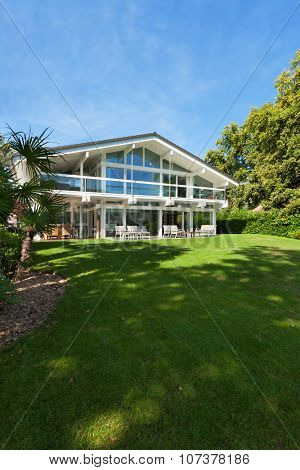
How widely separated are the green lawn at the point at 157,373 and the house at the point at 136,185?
47.4ft

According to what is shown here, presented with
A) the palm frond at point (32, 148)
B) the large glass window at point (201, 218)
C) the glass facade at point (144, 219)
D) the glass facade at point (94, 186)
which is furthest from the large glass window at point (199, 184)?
the palm frond at point (32, 148)

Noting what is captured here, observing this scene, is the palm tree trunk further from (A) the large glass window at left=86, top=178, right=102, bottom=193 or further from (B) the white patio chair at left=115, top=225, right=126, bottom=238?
(A) the large glass window at left=86, top=178, right=102, bottom=193

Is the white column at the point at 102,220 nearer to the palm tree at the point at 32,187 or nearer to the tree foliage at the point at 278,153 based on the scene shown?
the palm tree at the point at 32,187

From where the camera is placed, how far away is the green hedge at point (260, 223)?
2312cm

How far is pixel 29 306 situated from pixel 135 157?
61.2 feet

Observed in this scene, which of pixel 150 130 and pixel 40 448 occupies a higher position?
pixel 150 130

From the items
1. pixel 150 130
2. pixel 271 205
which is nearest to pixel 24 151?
pixel 150 130

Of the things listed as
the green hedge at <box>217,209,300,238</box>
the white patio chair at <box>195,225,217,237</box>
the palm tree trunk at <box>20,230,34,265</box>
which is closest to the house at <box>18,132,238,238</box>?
the white patio chair at <box>195,225,217,237</box>

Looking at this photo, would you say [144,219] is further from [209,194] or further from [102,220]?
[209,194]

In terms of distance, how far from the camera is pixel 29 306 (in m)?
5.27

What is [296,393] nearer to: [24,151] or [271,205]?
[24,151]

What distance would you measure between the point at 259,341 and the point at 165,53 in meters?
15.0

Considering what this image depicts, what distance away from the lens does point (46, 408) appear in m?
2.51

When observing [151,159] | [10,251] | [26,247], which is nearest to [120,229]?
[151,159]
